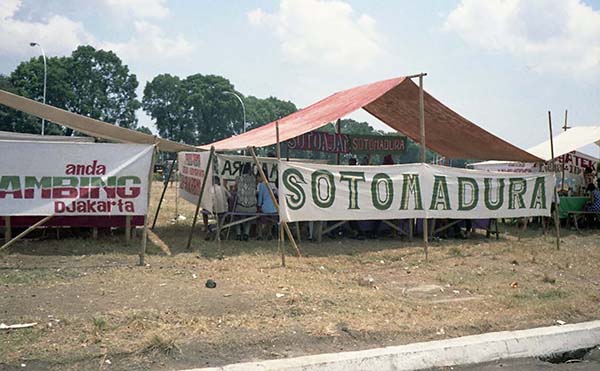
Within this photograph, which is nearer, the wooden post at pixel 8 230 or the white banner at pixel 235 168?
the wooden post at pixel 8 230

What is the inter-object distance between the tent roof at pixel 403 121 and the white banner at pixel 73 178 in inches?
110

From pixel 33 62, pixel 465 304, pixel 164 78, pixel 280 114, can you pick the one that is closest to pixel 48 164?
pixel 465 304

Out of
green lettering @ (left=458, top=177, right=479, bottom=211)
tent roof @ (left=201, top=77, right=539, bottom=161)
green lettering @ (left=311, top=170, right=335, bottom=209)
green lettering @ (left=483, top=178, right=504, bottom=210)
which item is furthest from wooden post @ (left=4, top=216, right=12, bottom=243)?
green lettering @ (left=483, top=178, right=504, bottom=210)

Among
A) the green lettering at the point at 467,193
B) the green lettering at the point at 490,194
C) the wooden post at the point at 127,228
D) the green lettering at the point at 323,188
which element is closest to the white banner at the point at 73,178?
the wooden post at the point at 127,228

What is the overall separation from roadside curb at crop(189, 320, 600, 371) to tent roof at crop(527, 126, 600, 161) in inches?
440

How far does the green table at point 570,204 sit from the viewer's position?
15.0 m

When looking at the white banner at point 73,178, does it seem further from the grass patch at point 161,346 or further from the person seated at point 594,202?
the person seated at point 594,202

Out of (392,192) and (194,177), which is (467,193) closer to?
(392,192)

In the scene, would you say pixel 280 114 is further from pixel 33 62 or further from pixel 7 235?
pixel 7 235

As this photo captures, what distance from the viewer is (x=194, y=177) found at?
42.1 ft

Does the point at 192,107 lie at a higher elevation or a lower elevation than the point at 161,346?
higher

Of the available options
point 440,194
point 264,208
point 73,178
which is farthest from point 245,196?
point 440,194

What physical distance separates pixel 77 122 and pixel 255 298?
5577 millimetres

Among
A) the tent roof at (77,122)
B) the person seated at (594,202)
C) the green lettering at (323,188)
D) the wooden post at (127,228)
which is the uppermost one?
the tent roof at (77,122)
